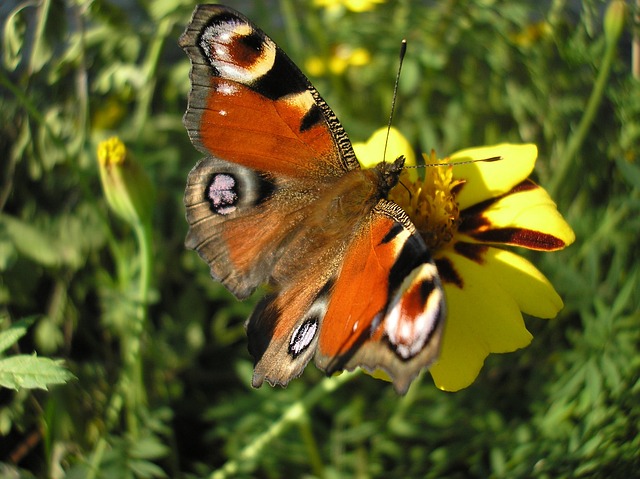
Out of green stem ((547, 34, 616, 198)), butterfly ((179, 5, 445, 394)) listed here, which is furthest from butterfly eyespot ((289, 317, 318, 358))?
green stem ((547, 34, 616, 198))

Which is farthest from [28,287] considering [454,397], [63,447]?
[454,397]

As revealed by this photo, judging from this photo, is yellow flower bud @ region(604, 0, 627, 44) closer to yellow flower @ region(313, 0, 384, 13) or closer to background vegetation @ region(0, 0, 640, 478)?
background vegetation @ region(0, 0, 640, 478)

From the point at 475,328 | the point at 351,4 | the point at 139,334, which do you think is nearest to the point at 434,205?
the point at 475,328

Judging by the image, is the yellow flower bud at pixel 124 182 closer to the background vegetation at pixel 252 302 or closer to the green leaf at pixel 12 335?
the background vegetation at pixel 252 302

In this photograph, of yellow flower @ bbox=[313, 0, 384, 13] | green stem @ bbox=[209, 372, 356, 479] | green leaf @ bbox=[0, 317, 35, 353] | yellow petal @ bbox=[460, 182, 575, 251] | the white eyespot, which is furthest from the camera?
yellow flower @ bbox=[313, 0, 384, 13]

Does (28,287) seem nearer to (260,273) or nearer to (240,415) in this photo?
(240,415)

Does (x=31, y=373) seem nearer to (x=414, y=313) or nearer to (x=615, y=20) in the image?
(x=414, y=313)

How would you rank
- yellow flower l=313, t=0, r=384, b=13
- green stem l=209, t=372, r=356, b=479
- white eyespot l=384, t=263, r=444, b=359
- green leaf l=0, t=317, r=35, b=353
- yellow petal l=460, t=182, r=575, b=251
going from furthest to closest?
yellow flower l=313, t=0, r=384, b=13, green stem l=209, t=372, r=356, b=479, yellow petal l=460, t=182, r=575, b=251, green leaf l=0, t=317, r=35, b=353, white eyespot l=384, t=263, r=444, b=359
